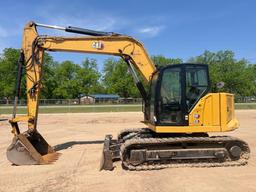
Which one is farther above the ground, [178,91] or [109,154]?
[178,91]

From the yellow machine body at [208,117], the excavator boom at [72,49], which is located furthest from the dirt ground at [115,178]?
the excavator boom at [72,49]

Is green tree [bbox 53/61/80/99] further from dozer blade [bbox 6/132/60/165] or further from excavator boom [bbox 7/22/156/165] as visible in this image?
dozer blade [bbox 6/132/60/165]

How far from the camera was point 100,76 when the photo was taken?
337 feet

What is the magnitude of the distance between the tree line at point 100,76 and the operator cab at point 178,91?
74.4 metres

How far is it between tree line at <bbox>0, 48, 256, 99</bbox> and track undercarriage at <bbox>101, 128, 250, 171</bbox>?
74737 mm

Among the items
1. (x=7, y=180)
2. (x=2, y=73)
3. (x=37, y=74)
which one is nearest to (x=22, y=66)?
(x=37, y=74)

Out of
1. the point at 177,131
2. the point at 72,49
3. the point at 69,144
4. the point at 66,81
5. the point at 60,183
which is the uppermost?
the point at 66,81

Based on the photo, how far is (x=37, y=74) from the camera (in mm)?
11773

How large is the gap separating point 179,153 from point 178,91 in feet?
5.69

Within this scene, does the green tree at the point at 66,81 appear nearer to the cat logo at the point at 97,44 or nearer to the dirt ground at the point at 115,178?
the cat logo at the point at 97,44

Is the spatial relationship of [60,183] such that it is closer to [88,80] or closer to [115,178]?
[115,178]

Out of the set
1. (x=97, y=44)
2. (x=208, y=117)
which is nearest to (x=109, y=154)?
(x=208, y=117)

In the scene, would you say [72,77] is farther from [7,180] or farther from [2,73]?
[7,180]

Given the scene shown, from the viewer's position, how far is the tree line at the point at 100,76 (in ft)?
281
